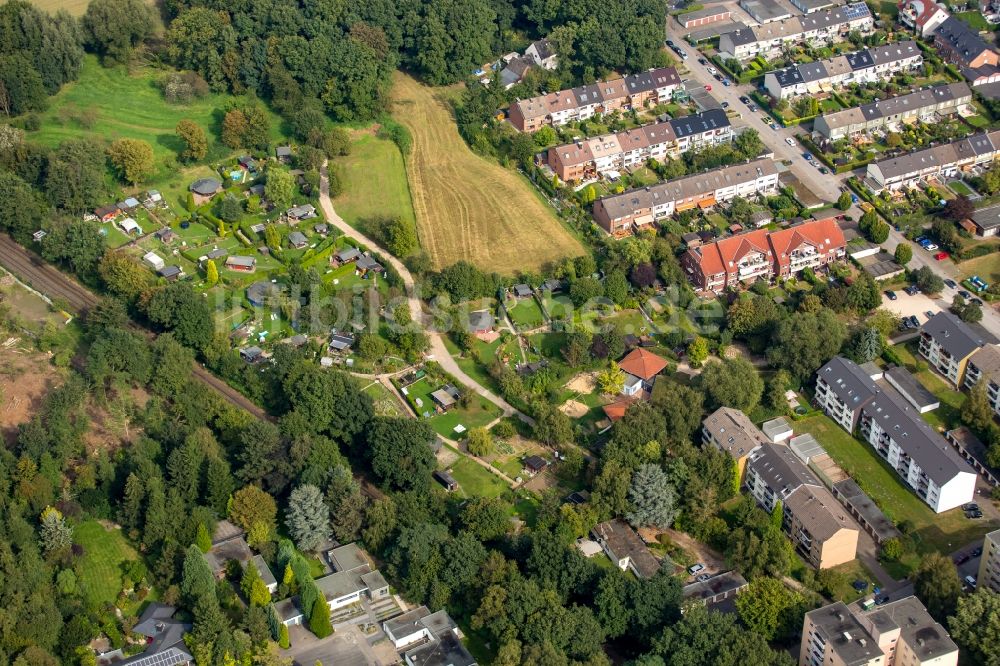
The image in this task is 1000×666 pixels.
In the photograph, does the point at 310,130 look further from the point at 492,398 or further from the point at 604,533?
the point at 604,533

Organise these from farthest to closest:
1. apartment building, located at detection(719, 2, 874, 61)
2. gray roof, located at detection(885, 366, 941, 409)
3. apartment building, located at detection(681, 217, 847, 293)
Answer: apartment building, located at detection(719, 2, 874, 61) → apartment building, located at detection(681, 217, 847, 293) → gray roof, located at detection(885, 366, 941, 409)

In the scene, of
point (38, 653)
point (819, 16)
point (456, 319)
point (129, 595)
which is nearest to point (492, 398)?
point (456, 319)

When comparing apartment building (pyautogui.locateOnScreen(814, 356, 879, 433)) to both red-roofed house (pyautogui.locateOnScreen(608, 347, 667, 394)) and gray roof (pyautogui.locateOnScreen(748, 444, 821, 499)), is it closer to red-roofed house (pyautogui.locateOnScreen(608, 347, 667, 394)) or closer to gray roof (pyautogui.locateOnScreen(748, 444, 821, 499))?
gray roof (pyautogui.locateOnScreen(748, 444, 821, 499))

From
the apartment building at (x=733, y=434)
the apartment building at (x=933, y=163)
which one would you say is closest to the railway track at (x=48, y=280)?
the apartment building at (x=733, y=434)

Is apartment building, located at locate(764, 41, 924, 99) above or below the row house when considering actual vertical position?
above

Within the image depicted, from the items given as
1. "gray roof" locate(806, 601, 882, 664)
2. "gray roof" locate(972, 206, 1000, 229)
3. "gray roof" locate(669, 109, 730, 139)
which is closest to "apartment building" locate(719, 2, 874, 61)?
"gray roof" locate(669, 109, 730, 139)

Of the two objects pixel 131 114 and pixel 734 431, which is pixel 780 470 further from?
pixel 131 114
